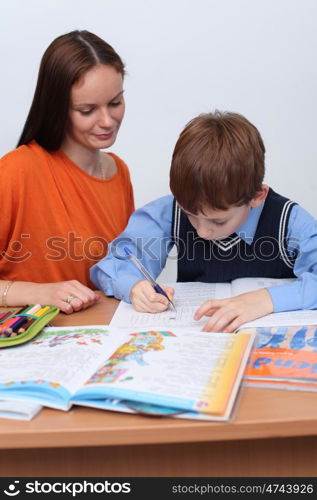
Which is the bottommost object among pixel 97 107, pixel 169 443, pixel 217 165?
pixel 169 443

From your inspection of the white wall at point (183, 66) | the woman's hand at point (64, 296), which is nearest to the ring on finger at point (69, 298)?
the woman's hand at point (64, 296)

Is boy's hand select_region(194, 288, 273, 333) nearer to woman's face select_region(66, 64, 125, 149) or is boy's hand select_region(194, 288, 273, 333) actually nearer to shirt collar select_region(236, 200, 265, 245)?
shirt collar select_region(236, 200, 265, 245)

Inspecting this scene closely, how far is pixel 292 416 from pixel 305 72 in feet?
6.53

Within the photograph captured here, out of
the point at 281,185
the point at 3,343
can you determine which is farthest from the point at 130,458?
the point at 281,185

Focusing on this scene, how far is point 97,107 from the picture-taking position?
62.7 inches

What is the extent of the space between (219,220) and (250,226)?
0.17 meters

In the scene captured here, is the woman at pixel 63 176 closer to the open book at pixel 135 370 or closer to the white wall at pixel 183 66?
the open book at pixel 135 370

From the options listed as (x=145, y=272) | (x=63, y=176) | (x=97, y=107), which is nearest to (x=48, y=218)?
(x=63, y=176)

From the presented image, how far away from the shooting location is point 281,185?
8.68 ft

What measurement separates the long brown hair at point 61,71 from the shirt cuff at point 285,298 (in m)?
0.72

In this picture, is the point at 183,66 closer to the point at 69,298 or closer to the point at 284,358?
the point at 69,298

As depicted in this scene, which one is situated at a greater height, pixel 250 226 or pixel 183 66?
pixel 183 66

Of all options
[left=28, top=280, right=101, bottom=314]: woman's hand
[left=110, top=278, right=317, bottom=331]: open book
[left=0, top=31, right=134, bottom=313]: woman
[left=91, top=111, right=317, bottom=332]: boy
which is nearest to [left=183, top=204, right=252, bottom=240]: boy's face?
[left=91, top=111, right=317, bottom=332]: boy

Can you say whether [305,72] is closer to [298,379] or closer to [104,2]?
[104,2]
